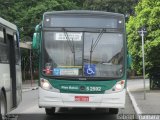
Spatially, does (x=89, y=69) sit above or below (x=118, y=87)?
above

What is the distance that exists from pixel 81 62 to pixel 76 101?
1.17 m

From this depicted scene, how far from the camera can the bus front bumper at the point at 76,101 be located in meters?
14.3

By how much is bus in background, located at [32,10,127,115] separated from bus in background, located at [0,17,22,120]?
82 cm

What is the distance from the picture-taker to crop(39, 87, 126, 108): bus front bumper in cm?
1432

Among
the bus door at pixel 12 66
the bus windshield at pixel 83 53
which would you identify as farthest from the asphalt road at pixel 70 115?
the bus windshield at pixel 83 53

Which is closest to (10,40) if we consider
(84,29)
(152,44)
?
(84,29)

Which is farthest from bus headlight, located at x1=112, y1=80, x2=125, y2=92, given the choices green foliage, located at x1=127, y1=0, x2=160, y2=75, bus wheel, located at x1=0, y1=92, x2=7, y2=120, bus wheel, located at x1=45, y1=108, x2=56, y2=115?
green foliage, located at x1=127, y1=0, x2=160, y2=75

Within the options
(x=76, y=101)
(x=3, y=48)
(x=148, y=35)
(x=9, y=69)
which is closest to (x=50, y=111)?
(x=76, y=101)

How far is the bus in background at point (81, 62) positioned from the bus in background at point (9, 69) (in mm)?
819

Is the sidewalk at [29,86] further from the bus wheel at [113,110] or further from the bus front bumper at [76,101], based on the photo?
the bus front bumper at [76,101]

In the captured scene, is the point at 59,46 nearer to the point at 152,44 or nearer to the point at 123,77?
the point at 123,77

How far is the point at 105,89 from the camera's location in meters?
14.4

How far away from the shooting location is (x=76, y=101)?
14344 millimetres

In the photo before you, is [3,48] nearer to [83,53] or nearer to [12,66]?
[12,66]
